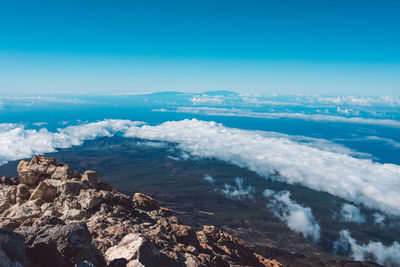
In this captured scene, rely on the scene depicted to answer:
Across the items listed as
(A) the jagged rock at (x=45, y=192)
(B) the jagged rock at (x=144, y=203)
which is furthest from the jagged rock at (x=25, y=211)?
(B) the jagged rock at (x=144, y=203)

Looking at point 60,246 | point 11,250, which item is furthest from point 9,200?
point 11,250

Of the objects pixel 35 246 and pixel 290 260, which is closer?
pixel 35 246

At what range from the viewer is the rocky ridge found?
27.6 feet

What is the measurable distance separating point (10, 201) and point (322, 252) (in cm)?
20525

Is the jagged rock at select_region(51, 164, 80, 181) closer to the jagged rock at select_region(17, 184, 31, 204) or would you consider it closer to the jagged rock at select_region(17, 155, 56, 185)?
the jagged rock at select_region(17, 155, 56, 185)

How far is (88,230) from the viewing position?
31.4ft

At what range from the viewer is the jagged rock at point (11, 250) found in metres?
6.45

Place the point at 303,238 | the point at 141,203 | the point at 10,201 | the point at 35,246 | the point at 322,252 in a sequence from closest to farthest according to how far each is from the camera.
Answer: the point at 35,246 < the point at 10,201 < the point at 141,203 < the point at 322,252 < the point at 303,238

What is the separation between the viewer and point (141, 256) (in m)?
9.94

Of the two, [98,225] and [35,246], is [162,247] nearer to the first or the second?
[98,225]

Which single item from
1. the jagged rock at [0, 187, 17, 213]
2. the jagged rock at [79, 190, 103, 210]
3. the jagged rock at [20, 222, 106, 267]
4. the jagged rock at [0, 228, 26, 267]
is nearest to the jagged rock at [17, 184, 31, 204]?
the jagged rock at [0, 187, 17, 213]

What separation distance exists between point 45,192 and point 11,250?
14.5 metres

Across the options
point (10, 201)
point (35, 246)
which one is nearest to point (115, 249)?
point (35, 246)

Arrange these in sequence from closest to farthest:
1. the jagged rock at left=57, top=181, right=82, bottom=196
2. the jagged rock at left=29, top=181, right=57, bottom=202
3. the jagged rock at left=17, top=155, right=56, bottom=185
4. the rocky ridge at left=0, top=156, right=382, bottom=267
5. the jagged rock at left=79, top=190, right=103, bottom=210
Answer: the rocky ridge at left=0, top=156, right=382, bottom=267, the jagged rock at left=79, top=190, right=103, bottom=210, the jagged rock at left=29, top=181, right=57, bottom=202, the jagged rock at left=57, top=181, right=82, bottom=196, the jagged rock at left=17, top=155, right=56, bottom=185
